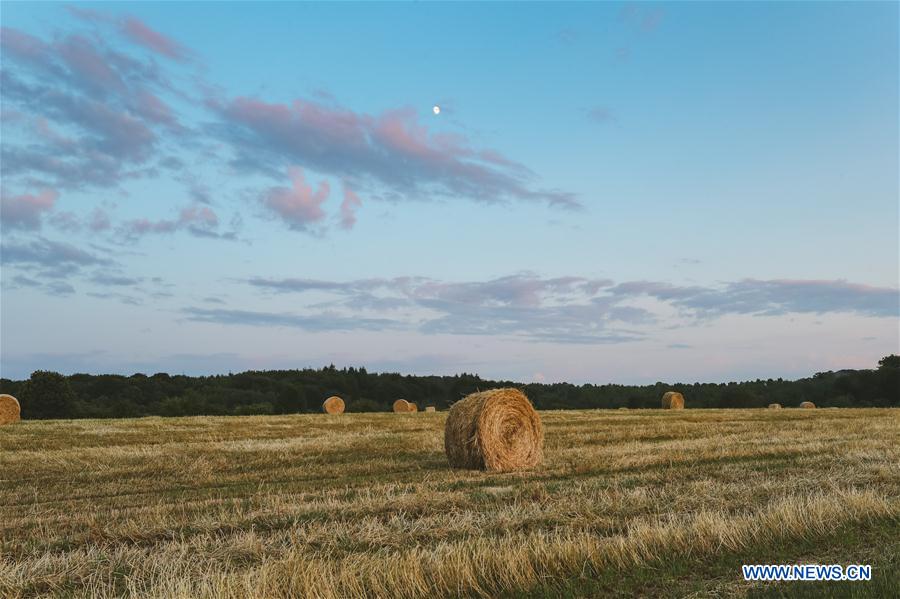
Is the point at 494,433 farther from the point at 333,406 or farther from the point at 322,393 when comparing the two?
the point at 322,393

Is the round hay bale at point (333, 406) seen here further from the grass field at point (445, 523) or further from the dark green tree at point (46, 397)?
the grass field at point (445, 523)

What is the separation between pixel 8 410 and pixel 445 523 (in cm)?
3139

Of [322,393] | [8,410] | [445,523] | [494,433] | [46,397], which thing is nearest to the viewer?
[445,523]

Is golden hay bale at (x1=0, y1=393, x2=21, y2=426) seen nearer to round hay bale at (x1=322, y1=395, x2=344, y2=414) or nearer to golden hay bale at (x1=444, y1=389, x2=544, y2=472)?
round hay bale at (x1=322, y1=395, x2=344, y2=414)

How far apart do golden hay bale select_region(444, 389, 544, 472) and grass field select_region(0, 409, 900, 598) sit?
62 cm

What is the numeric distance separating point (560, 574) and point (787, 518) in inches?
125

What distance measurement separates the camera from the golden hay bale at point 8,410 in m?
31.6

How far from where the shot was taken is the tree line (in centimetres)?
4738

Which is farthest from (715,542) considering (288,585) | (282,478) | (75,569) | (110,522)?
(282,478)

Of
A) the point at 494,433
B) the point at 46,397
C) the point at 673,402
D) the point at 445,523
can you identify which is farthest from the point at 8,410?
the point at 673,402

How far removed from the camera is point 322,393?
236ft

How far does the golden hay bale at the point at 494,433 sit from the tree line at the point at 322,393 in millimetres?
24490

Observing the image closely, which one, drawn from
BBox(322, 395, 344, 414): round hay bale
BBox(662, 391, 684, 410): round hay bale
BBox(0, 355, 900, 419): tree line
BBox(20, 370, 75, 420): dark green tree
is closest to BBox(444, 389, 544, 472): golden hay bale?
BBox(0, 355, 900, 419): tree line

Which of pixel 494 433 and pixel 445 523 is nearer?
pixel 445 523
